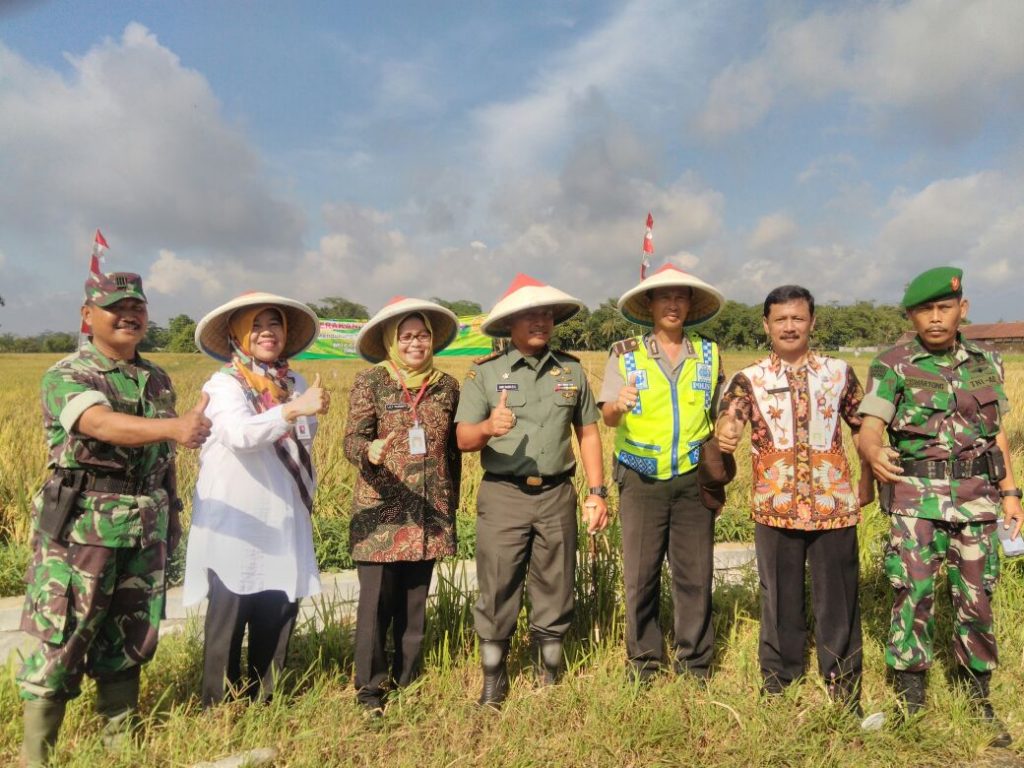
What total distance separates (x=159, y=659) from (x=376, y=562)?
1.27 meters

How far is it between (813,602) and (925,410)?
0.94 meters

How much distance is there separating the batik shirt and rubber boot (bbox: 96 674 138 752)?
263 cm

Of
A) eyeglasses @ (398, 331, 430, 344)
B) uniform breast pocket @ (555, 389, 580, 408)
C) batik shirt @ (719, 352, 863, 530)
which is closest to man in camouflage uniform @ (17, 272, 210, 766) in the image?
eyeglasses @ (398, 331, 430, 344)

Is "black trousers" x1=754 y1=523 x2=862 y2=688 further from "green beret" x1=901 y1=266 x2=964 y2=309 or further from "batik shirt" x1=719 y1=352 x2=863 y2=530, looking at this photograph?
"green beret" x1=901 y1=266 x2=964 y2=309

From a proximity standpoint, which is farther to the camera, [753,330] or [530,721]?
[753,330]

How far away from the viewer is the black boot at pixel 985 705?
2562 millimetres

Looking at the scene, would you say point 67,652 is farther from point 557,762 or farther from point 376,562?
point 557,762

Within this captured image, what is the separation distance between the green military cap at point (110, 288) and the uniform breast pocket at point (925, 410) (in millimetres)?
3045

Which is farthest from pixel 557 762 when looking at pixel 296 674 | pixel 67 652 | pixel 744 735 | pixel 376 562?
pixel 67 652

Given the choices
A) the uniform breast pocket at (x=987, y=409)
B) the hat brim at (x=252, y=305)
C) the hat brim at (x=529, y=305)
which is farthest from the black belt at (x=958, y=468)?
the hat brim at (x=252, y=305)

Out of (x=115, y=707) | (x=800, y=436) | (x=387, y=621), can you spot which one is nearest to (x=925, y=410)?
(x=800, y=436)

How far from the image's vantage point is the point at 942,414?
8.61 ft

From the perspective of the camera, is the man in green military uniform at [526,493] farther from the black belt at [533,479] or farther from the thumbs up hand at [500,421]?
the thumbs up hand at [500,421]

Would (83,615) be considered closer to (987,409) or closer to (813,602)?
(813,602)
